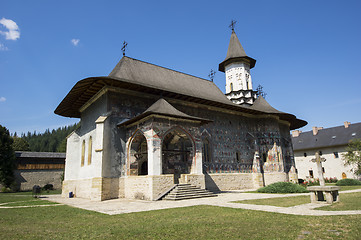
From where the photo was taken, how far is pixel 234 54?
2516 cm

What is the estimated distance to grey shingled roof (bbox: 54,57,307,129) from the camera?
1409 cm

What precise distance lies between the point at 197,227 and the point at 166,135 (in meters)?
9.86

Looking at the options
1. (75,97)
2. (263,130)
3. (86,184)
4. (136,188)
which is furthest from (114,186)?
(263,130)

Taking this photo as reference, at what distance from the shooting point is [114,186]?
13.3 meters

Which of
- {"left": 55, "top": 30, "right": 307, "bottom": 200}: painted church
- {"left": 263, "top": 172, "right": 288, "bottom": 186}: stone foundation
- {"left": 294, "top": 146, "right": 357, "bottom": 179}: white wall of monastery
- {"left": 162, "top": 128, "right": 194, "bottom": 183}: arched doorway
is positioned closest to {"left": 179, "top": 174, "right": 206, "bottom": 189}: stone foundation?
{"left": 55, "top": 30, "right": 307, "bottom": 200}: painted church

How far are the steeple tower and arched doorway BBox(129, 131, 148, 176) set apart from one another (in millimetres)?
12422

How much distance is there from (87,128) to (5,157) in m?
18.0

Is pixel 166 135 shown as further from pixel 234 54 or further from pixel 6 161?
pixel 6 161

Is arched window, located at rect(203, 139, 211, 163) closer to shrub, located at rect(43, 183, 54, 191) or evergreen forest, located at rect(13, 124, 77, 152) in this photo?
shrub, located at rect(43, 183, 54, 191)

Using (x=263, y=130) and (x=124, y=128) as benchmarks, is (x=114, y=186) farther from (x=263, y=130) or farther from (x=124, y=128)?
(x=263, y=130)

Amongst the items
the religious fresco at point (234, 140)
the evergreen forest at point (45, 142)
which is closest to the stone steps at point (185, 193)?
the religious fresco at point (234, 140)

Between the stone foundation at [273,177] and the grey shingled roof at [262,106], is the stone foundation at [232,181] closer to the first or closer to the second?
the stone foundation at [273,177]

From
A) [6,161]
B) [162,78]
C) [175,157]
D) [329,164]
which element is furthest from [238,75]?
[6,161]

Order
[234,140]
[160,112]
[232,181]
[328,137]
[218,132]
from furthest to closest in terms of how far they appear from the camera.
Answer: [328,137] → [234,140] → [218,132] → [232,181] → [160,112]
